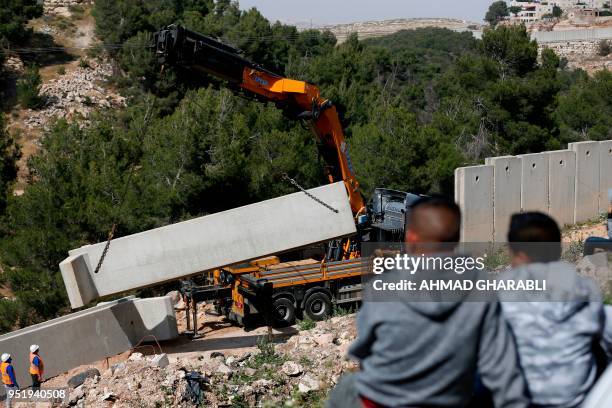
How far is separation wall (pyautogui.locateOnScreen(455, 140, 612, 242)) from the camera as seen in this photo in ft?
63.2

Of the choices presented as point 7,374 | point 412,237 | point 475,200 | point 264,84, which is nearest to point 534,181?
point 475,200

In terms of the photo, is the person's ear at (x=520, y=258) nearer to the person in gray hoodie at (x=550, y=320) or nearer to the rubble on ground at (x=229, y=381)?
the person in gray hoodie at (x=550, y=320)

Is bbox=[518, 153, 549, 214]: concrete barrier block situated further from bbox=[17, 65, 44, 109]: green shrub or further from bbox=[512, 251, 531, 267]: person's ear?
bbox=[17, 65, 44, 109]: green shrub

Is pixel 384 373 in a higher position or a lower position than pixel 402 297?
lower

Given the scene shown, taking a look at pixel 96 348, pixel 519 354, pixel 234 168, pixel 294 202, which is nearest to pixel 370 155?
pixel 234 168

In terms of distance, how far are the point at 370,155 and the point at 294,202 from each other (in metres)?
10.8

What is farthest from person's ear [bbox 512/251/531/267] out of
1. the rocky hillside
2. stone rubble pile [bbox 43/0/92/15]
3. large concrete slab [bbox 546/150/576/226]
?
the rocky hillside

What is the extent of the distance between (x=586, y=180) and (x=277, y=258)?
10.7 meters

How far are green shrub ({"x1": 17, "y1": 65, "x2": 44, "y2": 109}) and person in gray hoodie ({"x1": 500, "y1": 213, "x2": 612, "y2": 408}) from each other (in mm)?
46974

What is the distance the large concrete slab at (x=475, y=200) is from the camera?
1903 centimetres

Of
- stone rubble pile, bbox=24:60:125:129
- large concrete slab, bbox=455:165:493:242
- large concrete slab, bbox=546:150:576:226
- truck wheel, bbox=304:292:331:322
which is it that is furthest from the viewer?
stone rubble pile, bbox=24:60:125:129

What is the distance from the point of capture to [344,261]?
17078 mm

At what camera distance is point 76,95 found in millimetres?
48938

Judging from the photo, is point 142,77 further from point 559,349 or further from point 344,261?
point 559,349
